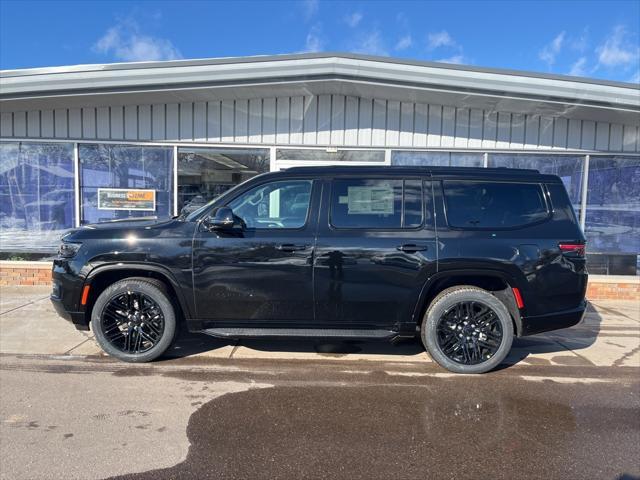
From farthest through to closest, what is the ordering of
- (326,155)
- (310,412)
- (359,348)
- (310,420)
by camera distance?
(326,155), (359,348), (310,412), (310,420)

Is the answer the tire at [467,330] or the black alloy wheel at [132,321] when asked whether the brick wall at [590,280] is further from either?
the tire at [467,330]

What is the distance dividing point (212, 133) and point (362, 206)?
4948mm

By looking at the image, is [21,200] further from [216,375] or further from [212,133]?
[216,375]

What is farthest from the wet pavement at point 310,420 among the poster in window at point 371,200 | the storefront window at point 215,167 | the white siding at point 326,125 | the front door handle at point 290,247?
the white siding at point 326,125

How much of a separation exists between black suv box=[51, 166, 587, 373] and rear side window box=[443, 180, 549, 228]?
1 cm

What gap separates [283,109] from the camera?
8109mm

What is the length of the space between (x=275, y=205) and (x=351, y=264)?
3.12 feet

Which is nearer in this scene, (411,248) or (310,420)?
(310,420)

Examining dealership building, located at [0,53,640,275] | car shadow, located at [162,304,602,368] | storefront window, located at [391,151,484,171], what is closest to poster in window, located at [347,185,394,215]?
car shadow, located at [162,304,602,368]

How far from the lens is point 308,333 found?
4207mm

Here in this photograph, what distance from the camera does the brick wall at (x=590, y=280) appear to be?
787 cm

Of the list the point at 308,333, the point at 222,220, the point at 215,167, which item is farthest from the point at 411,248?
the point at 215,167

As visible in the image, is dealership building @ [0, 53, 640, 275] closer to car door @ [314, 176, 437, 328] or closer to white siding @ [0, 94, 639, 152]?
white siding @ [0, 94, 639, 152]

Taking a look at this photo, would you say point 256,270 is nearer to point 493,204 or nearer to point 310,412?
point 310,412
